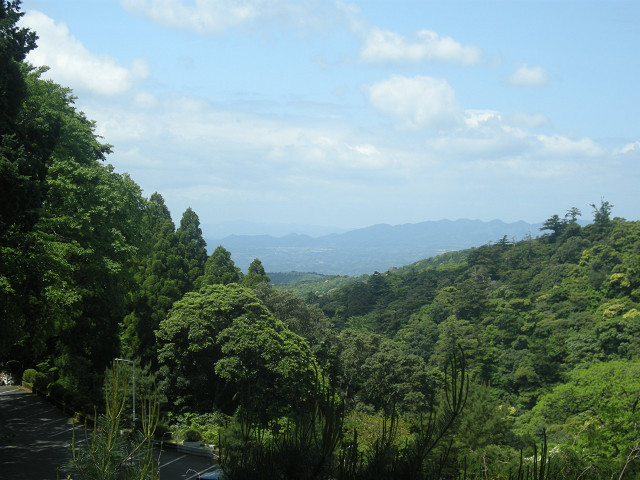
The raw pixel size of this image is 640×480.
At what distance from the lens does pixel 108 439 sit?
454 cm

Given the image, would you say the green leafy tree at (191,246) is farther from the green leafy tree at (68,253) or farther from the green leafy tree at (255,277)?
the green leafy tree at (68,253)

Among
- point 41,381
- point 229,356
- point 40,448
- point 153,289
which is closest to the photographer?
point 40,448

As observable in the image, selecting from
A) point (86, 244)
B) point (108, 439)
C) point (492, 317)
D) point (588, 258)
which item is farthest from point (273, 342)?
point (588, 258)

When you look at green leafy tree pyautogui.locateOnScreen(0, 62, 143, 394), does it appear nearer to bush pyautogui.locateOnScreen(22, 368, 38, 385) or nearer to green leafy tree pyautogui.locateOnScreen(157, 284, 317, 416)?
bush pyautogui.locateOnScreen(22, 368, 38, 385)

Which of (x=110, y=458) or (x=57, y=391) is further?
(x=57, y=391)

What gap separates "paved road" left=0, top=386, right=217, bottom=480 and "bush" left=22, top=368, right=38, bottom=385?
5.21ft

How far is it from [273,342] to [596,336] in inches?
912

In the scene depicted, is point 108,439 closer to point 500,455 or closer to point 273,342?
point 500,455

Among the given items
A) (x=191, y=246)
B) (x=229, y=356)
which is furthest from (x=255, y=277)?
(x=229, y=356)

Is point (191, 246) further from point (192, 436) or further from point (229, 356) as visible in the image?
point (192, 436)

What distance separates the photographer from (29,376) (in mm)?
19656

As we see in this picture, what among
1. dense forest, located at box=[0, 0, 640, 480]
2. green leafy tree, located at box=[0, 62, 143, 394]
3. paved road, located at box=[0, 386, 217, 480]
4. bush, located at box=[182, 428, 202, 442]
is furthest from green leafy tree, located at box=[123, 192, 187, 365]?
bush, located at box=[182, 428, 202, 442]

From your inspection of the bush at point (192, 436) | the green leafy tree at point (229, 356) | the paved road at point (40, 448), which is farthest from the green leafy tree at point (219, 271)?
the bush at point (192, 436)

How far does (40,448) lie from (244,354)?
6.76m
